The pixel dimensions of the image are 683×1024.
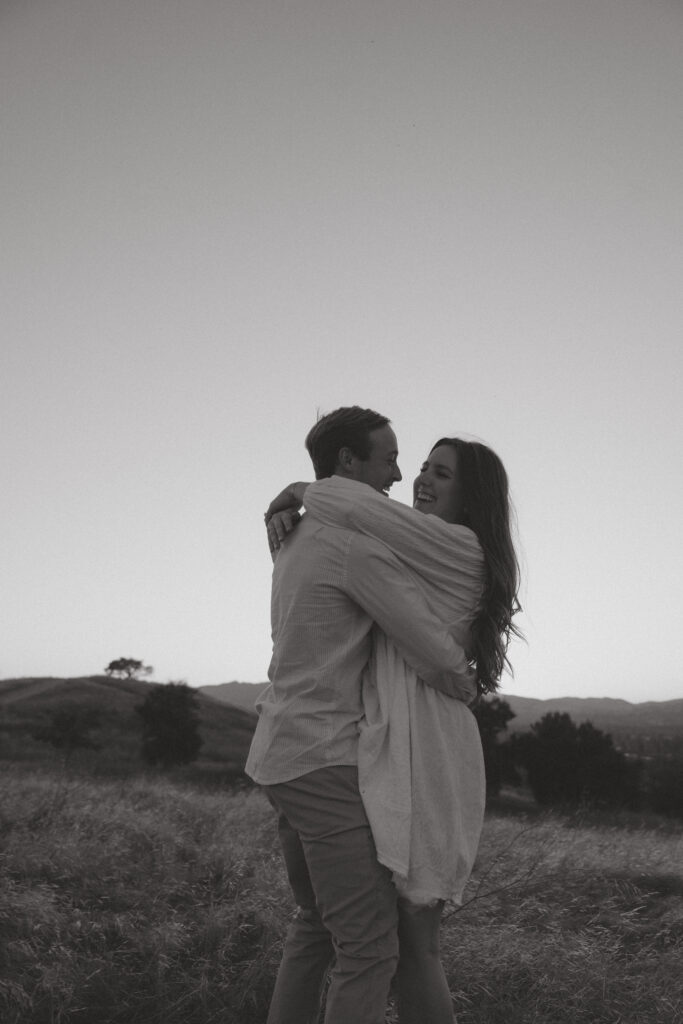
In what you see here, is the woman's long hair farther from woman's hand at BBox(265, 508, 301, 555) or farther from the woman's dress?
woman's hand at BBox(265, 508, 301, 555)

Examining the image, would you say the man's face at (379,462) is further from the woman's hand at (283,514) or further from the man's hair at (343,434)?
the woman's hand at (283,514)

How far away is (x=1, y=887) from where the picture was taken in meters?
3.96

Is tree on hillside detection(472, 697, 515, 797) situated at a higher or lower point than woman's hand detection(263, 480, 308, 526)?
lower

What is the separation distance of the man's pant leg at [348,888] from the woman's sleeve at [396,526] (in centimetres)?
60

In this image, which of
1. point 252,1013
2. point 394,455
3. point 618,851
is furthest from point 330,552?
point 618,851

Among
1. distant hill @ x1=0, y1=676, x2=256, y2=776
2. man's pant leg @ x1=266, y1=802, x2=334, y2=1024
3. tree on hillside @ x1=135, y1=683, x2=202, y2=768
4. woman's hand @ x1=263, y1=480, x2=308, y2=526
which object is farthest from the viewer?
tree on hillside @ x1=135, y1=683, x2=202, y2=768

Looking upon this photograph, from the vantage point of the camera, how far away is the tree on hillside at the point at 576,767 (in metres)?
29.6

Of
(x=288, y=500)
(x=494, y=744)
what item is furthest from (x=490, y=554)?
(x=494, y=744)

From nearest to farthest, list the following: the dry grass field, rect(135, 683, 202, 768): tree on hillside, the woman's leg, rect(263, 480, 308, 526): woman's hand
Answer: the woman's leg, rect(263, 480, 308, 526): woman's hand, the dry grass field, rect(135, 683, 202, 768): tree on hillside

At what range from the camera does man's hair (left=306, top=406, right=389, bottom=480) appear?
2.46 m

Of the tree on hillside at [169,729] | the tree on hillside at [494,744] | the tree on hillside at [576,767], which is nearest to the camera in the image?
the tree on hillside at [494,744]

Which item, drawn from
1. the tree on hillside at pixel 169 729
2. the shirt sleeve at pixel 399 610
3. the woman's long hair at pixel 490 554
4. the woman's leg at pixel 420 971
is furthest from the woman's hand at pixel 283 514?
the tree on hillside at pixel 169 729

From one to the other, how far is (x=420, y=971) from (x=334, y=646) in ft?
2.96

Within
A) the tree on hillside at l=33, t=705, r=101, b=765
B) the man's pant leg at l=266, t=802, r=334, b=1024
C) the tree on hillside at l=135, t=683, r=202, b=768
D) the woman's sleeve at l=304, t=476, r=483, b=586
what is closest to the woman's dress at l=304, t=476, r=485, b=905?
the woman's sleeve at l=304, t=476, r=483, b=586
